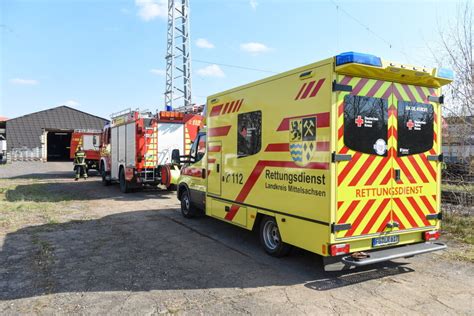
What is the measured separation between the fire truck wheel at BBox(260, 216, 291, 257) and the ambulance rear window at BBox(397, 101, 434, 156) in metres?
2.11

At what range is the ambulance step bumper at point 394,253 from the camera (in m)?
4.72

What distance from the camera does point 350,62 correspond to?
454 centimetres

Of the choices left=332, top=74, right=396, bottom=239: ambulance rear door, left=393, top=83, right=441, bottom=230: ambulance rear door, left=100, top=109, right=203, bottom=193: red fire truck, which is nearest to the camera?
left=332, top=74, right=396, bottom=239: ambulance rear door

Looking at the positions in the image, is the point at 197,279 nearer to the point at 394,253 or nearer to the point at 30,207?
the point at 394,253

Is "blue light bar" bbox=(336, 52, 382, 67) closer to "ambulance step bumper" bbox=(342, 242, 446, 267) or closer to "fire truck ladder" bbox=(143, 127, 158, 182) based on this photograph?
"ambulance step bumper" bbox=(342, 242, 446, 267)

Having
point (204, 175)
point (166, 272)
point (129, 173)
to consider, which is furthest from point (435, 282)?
point (129, 173)

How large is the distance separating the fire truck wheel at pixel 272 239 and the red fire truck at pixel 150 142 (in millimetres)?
6646

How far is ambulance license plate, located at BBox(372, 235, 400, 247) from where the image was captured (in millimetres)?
5095

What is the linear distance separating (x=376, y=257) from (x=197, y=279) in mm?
2320

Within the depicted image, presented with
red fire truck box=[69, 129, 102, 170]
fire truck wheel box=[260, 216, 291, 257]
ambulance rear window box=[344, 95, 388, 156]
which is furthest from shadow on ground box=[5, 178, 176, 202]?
ambulance rear window box=[344, 95, 388, 156]

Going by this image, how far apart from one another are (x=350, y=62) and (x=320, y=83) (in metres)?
0.48

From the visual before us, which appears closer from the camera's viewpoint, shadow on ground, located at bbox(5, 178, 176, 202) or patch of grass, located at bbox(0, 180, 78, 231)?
patch of grass, located at bbox(0, 180, 78, 231)

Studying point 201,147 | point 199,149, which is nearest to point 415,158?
point 201,147

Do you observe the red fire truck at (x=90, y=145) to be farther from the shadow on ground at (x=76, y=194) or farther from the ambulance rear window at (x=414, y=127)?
the ambulance rear window at (x=414, y=127)
